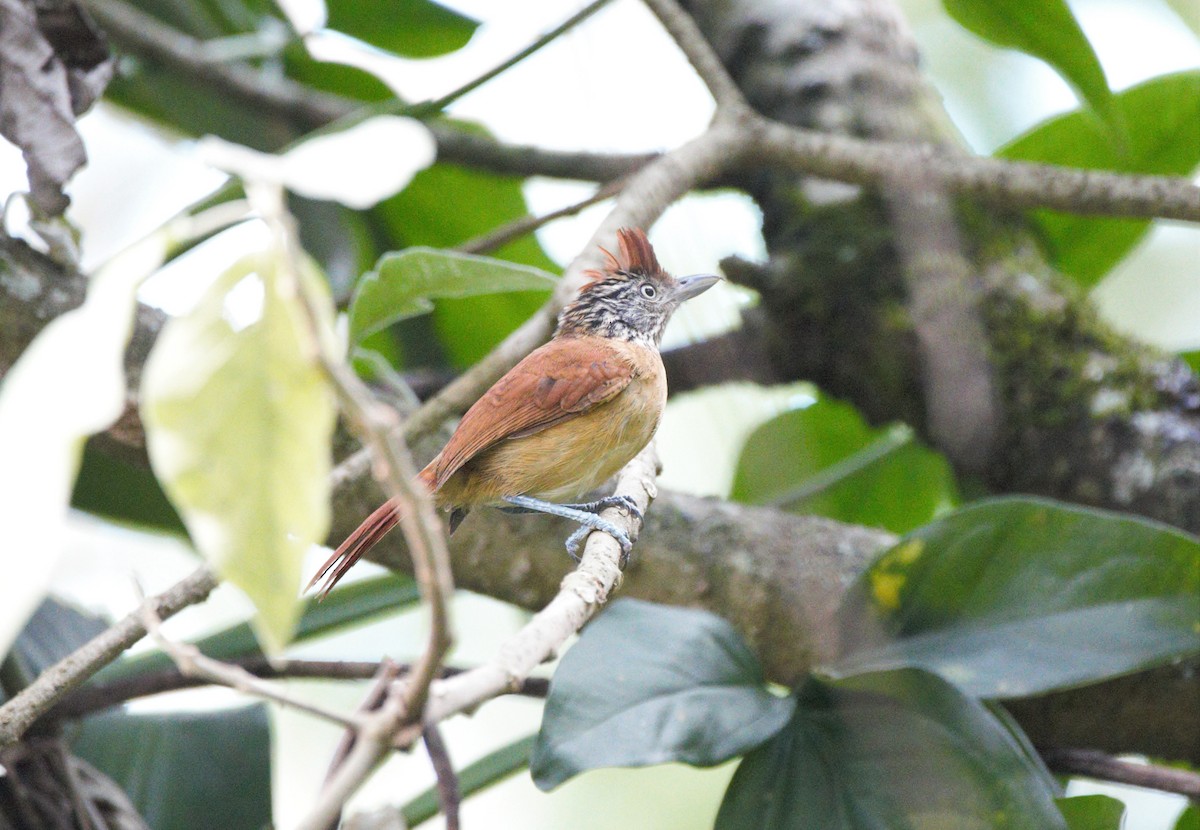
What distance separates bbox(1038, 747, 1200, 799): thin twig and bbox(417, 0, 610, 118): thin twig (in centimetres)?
199

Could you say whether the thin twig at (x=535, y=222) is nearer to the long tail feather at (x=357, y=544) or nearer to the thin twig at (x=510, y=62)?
the thin twig at (x=510, y=62)

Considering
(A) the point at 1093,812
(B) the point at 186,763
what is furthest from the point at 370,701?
(B) the point at 186,763

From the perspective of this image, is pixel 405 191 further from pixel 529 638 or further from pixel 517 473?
pixel 529 638

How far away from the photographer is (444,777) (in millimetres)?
1510

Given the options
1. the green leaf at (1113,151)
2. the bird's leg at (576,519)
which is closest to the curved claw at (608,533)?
the bird's leg at (576,519)

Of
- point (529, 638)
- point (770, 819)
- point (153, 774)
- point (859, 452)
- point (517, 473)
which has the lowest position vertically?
point (153, 774)

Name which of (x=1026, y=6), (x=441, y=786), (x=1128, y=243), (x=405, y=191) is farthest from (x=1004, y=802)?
(x=405, y=191)

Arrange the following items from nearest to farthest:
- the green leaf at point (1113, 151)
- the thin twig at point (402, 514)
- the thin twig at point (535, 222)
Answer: the thin twig at point (402, 514) < the thin twig at point (535, 222) < the green leaf at point (1113, 151)

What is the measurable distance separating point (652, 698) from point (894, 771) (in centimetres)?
44

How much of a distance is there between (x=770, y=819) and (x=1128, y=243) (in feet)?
7.48

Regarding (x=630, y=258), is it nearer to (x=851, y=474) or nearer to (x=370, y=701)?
(x=851, y=474)

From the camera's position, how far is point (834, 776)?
1752 mm

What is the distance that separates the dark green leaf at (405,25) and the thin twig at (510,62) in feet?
3.36

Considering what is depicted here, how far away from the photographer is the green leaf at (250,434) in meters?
0.56
